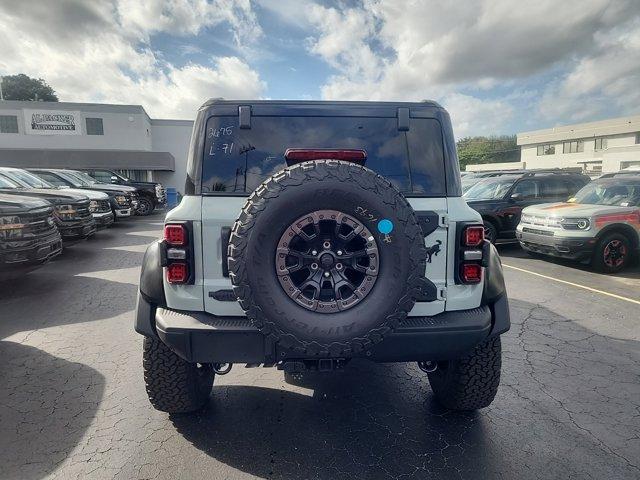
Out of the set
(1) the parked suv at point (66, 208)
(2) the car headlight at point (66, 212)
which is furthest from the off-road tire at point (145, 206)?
(2) the car headlight at point (66, 212)

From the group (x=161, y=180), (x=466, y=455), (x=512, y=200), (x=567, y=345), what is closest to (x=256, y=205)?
(x=466, y=455)

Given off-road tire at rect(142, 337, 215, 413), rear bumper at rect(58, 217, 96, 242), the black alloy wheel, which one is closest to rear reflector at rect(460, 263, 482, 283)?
the black alloy wheel

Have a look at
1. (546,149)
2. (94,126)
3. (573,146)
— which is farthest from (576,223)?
(546,149)

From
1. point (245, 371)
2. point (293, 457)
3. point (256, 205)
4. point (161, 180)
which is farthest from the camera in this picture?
point (161, 180)

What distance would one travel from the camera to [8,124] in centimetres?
3041

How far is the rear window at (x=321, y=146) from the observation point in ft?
7.61

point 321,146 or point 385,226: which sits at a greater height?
point 321,146

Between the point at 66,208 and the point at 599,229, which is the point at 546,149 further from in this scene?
the point at 66,208

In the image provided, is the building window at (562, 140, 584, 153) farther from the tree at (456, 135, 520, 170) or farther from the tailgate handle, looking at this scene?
the tailgate handle

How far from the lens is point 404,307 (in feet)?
6.38

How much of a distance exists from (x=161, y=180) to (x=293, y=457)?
32262 mm

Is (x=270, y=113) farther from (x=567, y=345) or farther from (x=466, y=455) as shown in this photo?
(x=567, y=345)

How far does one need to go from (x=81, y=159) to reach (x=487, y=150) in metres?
90.2

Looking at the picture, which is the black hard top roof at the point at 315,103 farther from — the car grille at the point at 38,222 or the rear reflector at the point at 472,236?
the car grille at the point at 38,222
